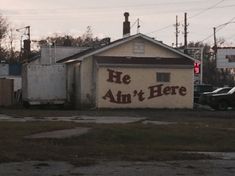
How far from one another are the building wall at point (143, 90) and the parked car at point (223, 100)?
1.76 m

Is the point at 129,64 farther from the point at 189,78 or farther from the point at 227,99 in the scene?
the point at 227,99

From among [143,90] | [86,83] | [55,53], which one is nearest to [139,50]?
[143,90]

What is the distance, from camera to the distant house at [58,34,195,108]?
132 ft

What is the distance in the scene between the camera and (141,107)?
40.7 m

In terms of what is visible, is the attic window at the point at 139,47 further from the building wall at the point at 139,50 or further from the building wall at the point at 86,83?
the building wall at the point at 86,83

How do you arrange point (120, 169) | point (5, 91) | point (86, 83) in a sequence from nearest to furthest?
1. point (120, 169)
2. point (86, 83)
3. point (5, 91)

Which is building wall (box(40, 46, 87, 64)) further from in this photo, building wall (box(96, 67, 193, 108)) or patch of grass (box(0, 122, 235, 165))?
patch of grass (box(0, 122, 235, 165))

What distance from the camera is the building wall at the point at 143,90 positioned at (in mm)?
40188

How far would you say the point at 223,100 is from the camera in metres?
42.3

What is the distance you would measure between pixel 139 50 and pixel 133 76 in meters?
2.35

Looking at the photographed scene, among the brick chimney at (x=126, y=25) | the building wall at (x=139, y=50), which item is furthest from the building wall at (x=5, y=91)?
the brick chimney at (x=126, y=25)

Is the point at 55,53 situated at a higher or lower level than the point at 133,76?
higher

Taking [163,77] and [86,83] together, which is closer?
[86,83]

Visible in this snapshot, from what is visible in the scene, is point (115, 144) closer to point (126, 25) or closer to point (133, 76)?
point (133, 76)
